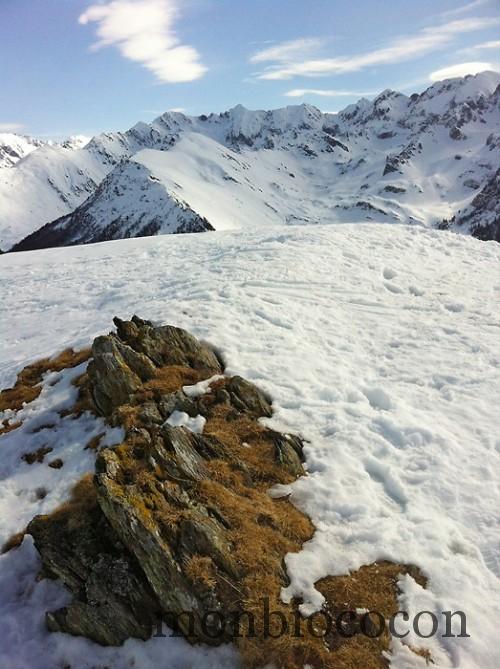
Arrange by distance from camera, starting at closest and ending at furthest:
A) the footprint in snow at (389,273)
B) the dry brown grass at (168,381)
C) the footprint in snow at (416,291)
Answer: the dry brown grass at (168,381), the footprint in snow at (416,291), the footprint in snow at (389,273)

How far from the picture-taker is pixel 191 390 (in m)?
14.8

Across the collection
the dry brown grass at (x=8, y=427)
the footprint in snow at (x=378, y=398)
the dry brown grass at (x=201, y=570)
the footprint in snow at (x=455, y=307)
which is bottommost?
the footprint in snow at (x=378, y=398)

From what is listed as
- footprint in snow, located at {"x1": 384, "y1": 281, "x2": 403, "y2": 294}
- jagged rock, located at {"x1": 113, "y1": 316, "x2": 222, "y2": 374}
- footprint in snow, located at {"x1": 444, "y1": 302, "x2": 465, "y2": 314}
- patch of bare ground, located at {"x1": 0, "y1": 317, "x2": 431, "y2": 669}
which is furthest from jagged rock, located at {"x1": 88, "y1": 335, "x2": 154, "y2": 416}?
footprint in snow, located at {"x1": 444, "y1": 302, "x2": 465, "y2": 314}

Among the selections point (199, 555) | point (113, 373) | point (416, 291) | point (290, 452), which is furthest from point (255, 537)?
point (416, 291)

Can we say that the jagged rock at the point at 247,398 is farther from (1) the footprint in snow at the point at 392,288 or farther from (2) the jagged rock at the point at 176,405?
(1) the footprint in snow at the point at 392,288

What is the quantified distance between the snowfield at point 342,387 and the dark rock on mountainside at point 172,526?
46cm

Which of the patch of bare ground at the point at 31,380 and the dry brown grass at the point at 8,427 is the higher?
the patch of bare ground at the point at 31,380

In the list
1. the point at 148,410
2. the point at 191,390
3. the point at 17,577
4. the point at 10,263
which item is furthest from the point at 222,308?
the point at 10,263

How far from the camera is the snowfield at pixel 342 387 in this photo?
9.46 m

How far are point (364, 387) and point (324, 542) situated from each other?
7288mm

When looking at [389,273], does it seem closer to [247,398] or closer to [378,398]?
[378,398]

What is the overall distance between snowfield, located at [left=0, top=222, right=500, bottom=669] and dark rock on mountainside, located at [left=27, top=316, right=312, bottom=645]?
1.52 feet

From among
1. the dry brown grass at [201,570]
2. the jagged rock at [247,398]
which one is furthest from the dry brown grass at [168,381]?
the dry brown grass at [201,570]

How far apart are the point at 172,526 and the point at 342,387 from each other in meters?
8.79
